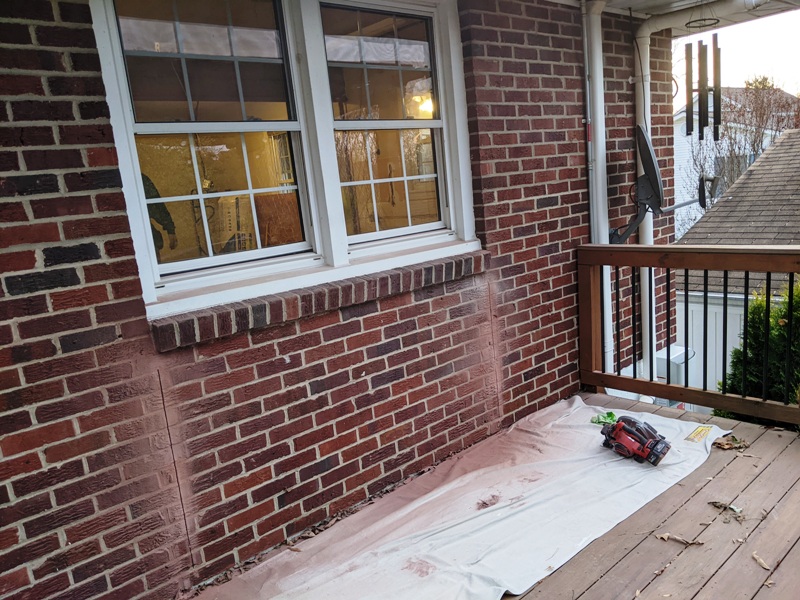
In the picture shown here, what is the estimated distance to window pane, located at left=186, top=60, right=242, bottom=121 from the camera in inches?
89.6

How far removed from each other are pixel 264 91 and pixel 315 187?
1.52ft

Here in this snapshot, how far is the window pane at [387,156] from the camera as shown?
115 inches

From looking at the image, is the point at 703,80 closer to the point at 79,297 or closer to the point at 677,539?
the point at 677,539

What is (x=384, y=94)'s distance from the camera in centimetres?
293

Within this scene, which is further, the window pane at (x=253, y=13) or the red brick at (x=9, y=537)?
the window pane at (x=253, y=13)

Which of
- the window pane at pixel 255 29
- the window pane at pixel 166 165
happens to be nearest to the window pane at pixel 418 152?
the window pane at pixel 255 29

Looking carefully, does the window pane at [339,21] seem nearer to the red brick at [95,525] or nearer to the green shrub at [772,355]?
the red brick at [95,525]

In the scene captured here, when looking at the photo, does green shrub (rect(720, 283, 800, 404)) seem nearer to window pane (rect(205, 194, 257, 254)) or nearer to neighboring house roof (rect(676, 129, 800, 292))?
window pane (rect(205, 194, 257, 254))

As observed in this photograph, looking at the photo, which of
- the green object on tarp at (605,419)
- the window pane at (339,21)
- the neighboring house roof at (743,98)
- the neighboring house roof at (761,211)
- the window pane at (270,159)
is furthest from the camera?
the neighboring house roof at (743,98)

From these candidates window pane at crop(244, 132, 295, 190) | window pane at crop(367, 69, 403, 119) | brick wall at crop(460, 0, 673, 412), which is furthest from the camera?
brick wall at crop(460, 0, 673, 412)

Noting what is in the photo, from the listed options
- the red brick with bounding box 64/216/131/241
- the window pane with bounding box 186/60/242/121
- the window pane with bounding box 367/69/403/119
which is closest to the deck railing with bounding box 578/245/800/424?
the window pane with bounding box 367/69/403/119

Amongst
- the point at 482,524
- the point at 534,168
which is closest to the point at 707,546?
the point at 482,524

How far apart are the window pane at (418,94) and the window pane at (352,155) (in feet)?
1.13

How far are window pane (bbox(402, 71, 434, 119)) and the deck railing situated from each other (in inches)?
56.5
